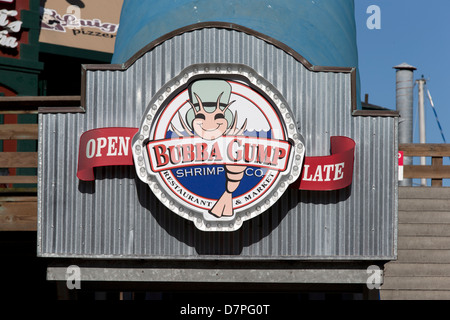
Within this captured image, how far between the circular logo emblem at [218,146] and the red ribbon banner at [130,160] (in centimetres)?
28

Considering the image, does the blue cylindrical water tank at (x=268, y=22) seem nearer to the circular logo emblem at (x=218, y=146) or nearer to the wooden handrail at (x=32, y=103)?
the wooden handrail at (x=32, y=103)

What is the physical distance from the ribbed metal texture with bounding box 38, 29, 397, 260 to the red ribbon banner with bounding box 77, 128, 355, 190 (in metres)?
0.20

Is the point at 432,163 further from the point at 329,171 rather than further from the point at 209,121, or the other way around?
the point at 209,121

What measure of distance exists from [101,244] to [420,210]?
886cm

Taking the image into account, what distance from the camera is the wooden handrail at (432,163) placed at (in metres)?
20.3

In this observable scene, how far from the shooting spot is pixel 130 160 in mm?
14867

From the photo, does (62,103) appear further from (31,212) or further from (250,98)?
(250,98)

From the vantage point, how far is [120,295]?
21469 millimetres

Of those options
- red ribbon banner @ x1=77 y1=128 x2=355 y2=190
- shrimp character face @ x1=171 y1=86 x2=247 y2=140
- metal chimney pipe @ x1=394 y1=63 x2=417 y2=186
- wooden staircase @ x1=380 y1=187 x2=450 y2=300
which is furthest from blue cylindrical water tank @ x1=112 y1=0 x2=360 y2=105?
metal chimney pipe @ x1=394 y1=63 x2=417 y2=186

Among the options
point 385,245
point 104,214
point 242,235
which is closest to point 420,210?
point 385,245

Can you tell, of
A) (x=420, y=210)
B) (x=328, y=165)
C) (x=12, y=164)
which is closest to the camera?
(x=328, y=165)

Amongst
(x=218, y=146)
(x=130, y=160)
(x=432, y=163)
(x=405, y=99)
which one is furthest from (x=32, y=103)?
(x=405, y=99)

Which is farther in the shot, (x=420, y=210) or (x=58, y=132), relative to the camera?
(x=420, y=210)

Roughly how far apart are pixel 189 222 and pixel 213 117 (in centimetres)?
199
